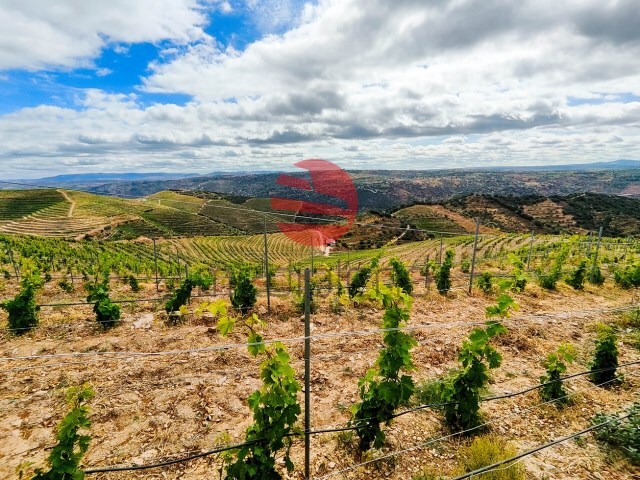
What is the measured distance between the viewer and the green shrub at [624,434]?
423cm

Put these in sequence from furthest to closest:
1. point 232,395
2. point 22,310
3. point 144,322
→ 1. point 144,322
2. point 22,310
3. point 232,395

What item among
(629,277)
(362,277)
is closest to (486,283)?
(362,277)

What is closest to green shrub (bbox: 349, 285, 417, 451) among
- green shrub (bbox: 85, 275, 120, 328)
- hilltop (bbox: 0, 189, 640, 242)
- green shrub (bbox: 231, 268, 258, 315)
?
green shrub (bbox: 231, 268, 258, 315)

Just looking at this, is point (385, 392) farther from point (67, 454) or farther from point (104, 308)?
point (104, 308)

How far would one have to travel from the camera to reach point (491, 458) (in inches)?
157

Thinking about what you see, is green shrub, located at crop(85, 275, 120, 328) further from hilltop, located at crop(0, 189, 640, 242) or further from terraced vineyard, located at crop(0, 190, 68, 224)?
terraced vineyard, located at crop(0, 190, 68, 224)

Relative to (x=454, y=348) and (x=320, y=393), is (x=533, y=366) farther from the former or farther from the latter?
(x=320, y=393)

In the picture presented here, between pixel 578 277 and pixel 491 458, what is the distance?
10834 mm

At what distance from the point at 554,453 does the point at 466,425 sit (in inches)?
42.3

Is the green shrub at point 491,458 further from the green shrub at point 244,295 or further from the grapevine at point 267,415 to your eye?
the green shrub at point 244,295

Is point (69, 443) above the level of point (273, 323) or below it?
above

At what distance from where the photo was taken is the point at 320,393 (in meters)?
5.57

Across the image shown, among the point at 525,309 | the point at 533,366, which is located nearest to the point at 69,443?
the point at 533,366

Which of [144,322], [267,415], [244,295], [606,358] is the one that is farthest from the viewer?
[244,295]
